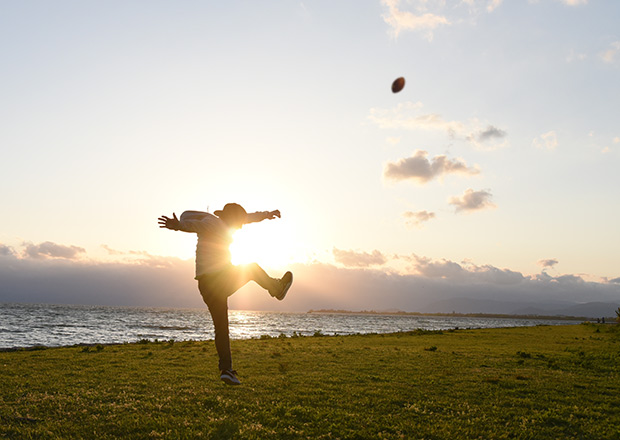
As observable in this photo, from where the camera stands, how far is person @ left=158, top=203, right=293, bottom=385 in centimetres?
904

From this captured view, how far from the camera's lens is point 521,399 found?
34.1ft

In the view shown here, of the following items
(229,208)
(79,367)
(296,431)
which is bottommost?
(79,367)

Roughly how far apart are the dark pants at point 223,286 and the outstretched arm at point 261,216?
110 cm

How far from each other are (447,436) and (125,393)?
7410mm

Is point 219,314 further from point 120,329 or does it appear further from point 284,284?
point 120,329

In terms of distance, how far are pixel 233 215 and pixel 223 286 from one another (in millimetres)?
1681

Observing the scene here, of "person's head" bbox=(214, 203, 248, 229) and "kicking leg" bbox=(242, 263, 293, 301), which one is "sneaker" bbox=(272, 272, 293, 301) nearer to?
"kicking leg" bbox=(242, 263, 293, 301)

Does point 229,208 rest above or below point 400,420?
above

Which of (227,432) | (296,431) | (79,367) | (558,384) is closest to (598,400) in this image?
(558,384)

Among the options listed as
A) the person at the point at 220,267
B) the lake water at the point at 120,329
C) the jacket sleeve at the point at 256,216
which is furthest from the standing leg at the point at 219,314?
the lake water at the point at 120,329

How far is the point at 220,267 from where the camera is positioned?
361 inches

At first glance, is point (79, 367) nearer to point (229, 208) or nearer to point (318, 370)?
point (318, 370)

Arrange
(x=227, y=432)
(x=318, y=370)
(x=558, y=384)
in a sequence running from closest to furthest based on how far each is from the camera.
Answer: (x=227, y=432)
(x=558, y=384)
(x=318, y=370)

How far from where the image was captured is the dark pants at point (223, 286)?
9188 mm
